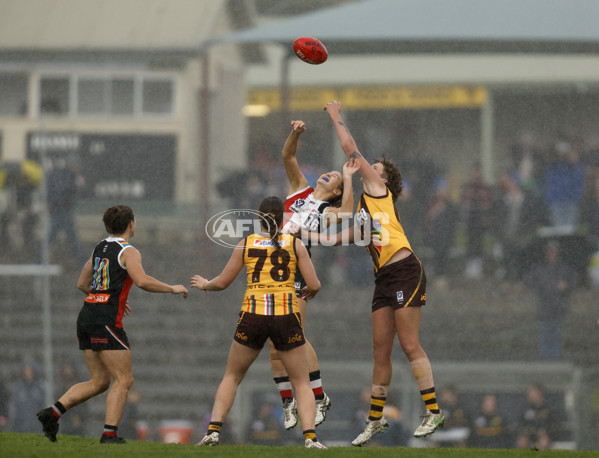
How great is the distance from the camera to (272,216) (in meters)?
8.89

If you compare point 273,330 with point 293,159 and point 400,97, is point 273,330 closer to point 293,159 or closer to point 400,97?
point 293,159

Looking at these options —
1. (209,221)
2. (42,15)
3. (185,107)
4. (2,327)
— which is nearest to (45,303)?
(2,327)

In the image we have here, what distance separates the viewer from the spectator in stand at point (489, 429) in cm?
1694

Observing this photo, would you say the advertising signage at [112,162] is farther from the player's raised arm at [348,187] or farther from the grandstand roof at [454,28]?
the player's raised arm at [348,187]

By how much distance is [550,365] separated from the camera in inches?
744

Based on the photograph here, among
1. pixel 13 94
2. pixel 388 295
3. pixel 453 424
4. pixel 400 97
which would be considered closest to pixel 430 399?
pixel 388 295

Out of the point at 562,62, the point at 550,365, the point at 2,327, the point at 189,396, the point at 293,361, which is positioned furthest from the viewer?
the point at 562,62

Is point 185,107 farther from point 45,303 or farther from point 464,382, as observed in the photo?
point 464,382

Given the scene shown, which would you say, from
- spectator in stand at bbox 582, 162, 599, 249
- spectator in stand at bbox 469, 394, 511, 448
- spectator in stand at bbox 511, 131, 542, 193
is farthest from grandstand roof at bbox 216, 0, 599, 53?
spectator in stand at bbox 469, 394, 511, 448

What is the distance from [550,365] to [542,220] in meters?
2.74

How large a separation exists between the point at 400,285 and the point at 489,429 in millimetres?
8226

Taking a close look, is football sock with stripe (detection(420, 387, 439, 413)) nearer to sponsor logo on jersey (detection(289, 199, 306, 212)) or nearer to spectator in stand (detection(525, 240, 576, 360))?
sponsor logo on jersey (detection(289, 199, 306, 212))

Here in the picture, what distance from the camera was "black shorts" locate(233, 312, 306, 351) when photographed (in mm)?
8977

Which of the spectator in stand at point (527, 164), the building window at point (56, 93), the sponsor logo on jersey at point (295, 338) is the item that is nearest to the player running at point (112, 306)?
the sponsor logo on jersey at point (295, 338)
